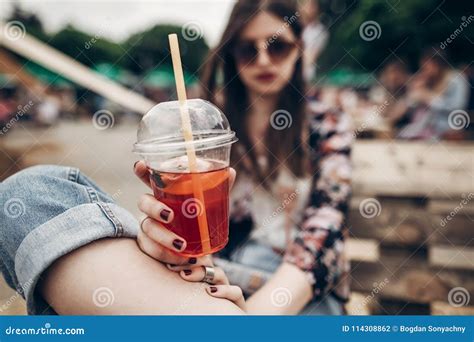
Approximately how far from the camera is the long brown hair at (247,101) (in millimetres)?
1624

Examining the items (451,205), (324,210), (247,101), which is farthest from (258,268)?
(451,205)

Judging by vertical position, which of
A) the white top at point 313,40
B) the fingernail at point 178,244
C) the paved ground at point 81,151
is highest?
the white top at point 313,40

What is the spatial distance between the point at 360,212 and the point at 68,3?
1.31 m

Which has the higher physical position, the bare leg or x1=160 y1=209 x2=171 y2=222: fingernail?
x1=160 y1=209 x2=171 y2=222: fingernail
